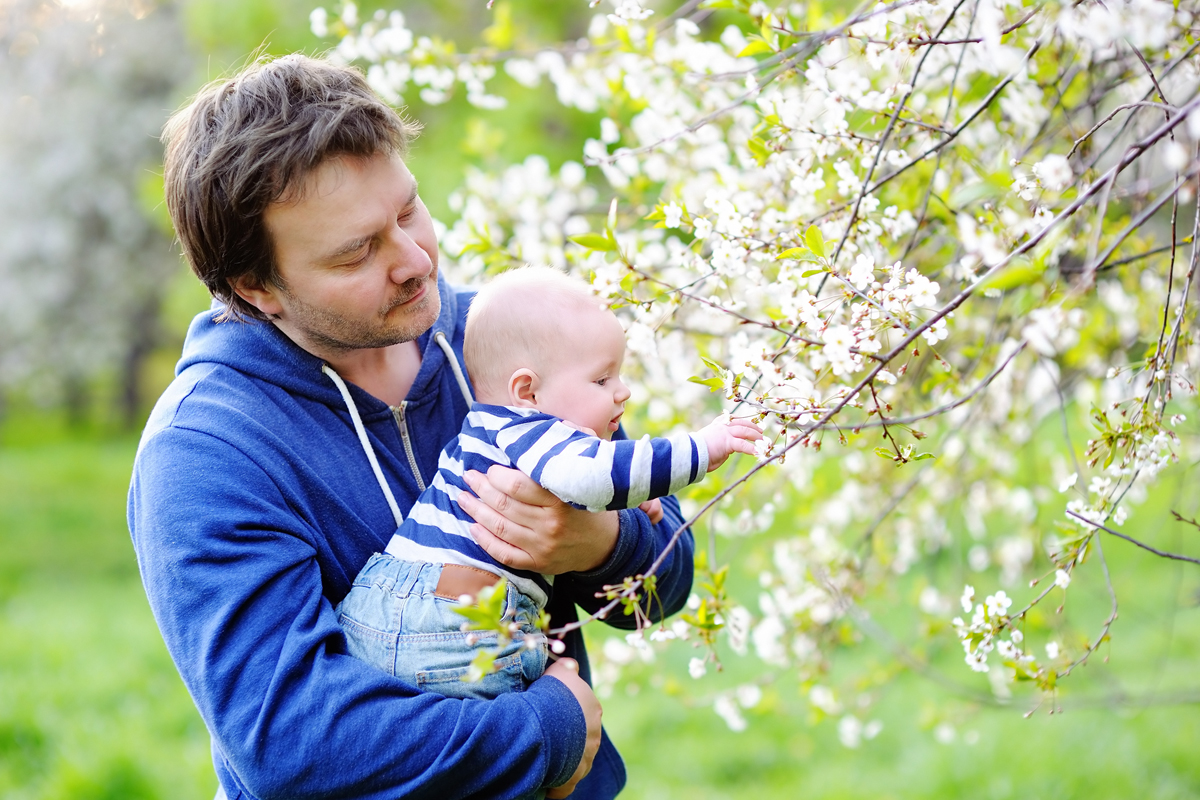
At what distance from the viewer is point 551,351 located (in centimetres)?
173

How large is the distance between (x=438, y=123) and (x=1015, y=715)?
16.4 feet

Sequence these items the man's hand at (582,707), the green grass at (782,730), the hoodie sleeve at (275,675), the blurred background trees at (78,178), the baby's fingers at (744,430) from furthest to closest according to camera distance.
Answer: the blurred background trees at (78,178)
the green grass at (782,730)
the man's hand at (582,707)
the baby's fingers at (744,430)
the hoodie sleeve at (275,675)

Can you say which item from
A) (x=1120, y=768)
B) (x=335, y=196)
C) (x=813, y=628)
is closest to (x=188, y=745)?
(x=813, y=628)

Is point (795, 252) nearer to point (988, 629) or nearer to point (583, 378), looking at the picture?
point (583, 378)

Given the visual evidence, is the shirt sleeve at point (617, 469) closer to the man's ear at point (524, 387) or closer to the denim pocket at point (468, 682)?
the man's ear at point (524, 387)

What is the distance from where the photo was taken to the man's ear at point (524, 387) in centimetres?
172

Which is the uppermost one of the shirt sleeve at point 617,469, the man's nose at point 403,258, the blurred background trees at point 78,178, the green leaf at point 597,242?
the green leaf at point 597,242

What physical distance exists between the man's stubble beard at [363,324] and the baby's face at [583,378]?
23 cm

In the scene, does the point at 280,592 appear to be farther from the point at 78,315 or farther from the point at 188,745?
the point at 78,315

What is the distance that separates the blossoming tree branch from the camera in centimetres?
144

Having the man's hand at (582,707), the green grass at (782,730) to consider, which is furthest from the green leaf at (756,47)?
the green grass at (782,730)

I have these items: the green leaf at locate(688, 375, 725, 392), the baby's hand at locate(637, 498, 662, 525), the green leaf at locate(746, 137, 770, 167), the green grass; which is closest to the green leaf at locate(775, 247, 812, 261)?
the green leaf at locate(688, 375, 725, 392)

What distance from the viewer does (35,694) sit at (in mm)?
4762

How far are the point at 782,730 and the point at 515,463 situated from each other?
3319 millimetres
